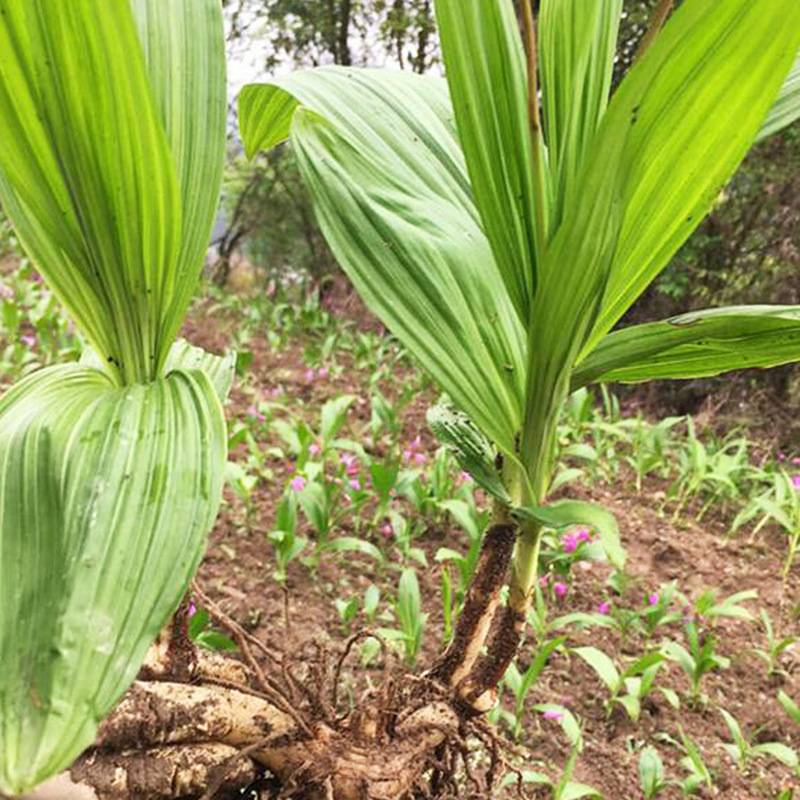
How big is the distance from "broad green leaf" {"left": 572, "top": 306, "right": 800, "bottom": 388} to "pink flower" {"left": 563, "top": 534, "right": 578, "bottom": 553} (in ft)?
4.44

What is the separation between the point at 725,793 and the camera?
1486mm

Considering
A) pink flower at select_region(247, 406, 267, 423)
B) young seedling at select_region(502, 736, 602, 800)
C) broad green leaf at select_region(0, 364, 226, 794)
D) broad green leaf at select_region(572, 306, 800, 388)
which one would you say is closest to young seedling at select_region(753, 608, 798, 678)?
young seedling at select_region(502, 736, 602, 800)

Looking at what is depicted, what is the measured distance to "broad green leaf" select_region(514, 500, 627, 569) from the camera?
64cm

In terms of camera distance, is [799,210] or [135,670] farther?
[799,210]

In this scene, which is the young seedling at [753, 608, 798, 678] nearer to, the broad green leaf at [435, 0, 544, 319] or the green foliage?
the broad green leaf at [435, 0, 544, 319]

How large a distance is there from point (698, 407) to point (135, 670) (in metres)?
5.61

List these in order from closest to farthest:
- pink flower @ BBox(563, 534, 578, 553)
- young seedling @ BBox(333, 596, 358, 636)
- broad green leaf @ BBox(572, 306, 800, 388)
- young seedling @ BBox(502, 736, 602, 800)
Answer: broad green leaf @ BBox(572, 306, 800, 388) < young seedling @ BBox(502, 736, 602, 800) < young seedling @ BBox(333, 596, 358, 636) < pink flower @ BBox(563, 534, 578, 553)

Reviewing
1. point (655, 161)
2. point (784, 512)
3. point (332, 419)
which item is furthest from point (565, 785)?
point (784, 512)

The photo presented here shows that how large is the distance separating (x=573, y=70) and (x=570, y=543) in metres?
1.61

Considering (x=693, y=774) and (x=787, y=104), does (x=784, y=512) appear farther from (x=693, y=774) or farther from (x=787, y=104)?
(x=787, y=104)

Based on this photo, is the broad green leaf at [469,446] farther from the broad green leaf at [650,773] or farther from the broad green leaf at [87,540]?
the broad green leaf at [650,773]

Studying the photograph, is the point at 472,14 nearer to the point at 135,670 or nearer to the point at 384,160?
the point at 384,160

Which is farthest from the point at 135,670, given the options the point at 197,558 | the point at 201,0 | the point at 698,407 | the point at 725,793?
the point at 698,407

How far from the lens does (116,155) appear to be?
64 cm
